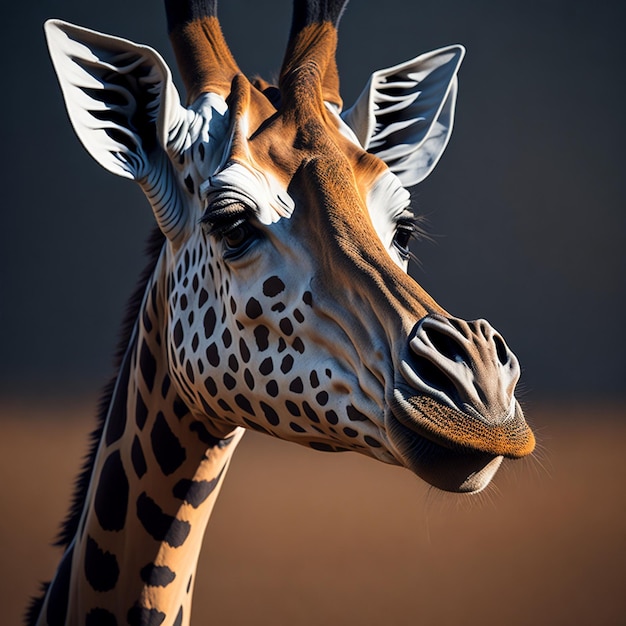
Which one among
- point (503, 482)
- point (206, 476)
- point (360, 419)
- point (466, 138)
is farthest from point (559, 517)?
point (360, 419)

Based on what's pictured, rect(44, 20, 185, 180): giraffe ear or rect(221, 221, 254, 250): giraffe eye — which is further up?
rect(44, 20, 185, 180): giraffe ear

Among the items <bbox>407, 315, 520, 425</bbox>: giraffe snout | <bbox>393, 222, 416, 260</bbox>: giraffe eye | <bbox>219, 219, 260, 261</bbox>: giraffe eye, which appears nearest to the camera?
<bbox>407, 315, 520, 425</bbox>: giraffe snout

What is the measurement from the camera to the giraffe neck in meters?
2.19

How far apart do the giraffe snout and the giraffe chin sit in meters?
0.07

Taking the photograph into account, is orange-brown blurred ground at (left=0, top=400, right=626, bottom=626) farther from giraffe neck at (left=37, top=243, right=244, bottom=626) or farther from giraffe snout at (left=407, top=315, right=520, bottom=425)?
giraffe snout at (left=407, top=315, right=520, bottom=425)

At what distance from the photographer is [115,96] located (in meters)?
2.22

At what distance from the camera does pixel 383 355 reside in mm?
1717

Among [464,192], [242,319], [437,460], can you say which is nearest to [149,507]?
[242,319]

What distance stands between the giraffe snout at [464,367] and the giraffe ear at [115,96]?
34.3 inches

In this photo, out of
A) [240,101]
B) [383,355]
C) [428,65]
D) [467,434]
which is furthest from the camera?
[428,65]

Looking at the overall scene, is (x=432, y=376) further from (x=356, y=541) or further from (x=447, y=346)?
(x=356, y=541)

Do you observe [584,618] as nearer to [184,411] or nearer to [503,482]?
[503,482]

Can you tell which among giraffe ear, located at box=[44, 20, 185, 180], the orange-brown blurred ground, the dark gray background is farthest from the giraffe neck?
the dark gray background

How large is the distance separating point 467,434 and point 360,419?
28cm
